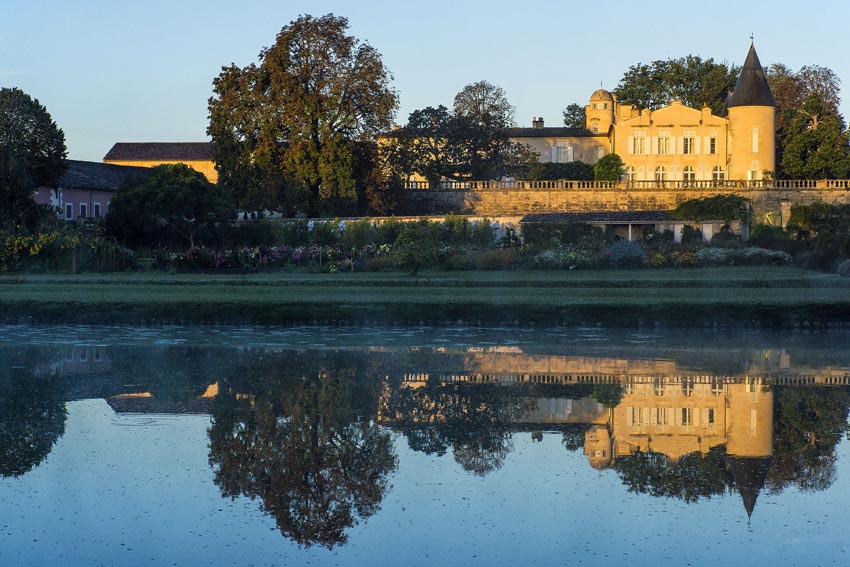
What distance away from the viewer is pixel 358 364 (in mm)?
13852

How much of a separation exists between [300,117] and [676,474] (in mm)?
49671

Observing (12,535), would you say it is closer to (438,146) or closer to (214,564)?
(214,564)

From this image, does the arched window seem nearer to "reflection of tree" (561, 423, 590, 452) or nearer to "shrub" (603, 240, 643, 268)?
"shrub" (603, 240, 643, 268)

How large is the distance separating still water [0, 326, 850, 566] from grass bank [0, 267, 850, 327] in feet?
16.2

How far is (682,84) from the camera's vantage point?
84375 mm

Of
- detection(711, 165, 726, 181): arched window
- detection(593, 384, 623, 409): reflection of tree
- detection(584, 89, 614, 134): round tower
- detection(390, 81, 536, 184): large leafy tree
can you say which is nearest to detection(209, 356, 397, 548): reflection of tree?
detection(593, 384, 623, 409): reflection of tree

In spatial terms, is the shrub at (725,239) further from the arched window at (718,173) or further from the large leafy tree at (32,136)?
the large leafy tree at (32,136)

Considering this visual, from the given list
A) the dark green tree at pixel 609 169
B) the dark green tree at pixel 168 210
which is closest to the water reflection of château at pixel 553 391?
the dark green tree at pixel 168 210

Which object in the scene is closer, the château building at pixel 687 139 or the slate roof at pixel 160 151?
the château building at pixel 687 139

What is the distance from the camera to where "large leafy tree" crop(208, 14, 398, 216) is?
55.6m

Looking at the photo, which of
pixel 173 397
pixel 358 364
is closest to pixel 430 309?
pixel 358 364

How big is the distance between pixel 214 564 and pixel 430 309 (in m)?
14.3

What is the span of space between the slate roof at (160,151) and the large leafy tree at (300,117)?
112ft

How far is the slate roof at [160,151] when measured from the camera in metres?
91.6
